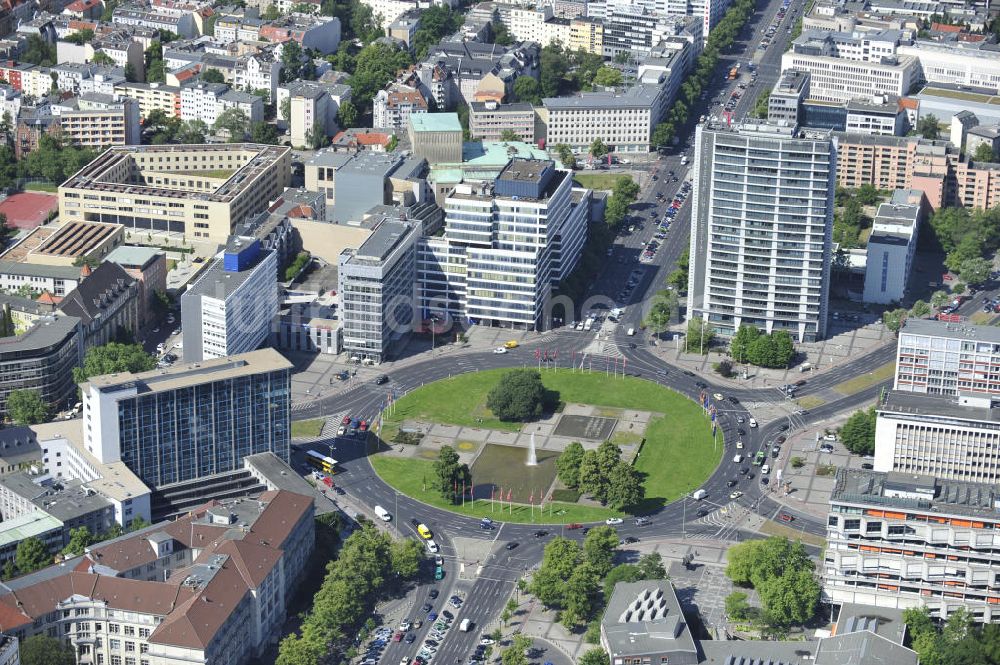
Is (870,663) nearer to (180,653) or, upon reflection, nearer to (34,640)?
(180,653)

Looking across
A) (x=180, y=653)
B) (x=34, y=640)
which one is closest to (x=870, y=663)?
(x=180, y=653)
